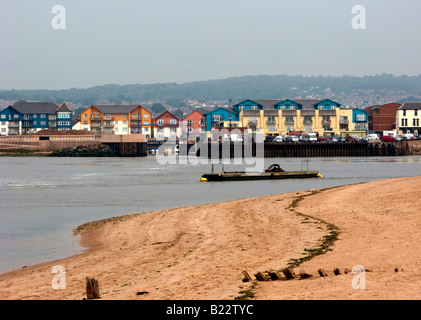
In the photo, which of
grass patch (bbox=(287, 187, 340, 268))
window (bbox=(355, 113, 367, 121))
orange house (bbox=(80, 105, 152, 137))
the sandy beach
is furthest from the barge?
orange house (bbox=(80, 105, 152, 137))

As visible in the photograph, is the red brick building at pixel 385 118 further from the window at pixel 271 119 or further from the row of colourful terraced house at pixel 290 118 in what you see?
the window at pixel 271 119

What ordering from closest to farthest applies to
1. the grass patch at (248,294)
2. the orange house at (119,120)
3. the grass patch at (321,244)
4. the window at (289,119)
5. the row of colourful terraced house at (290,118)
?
the grass patch at (248,294) < the grass patch at (321,244) < the row of colourful terraced house at (290,118) < the window at (289,119) < the orange house at (119,120)

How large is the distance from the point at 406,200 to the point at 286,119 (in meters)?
145

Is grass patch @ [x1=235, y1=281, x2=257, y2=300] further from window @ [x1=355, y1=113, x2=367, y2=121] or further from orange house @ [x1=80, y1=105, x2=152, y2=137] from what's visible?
orange house @ [x1=80, y1=105, x2=152, y2=137]

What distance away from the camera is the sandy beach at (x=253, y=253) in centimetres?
1523

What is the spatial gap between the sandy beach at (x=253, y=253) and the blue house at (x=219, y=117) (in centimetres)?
14339

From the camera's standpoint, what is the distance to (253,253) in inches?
850

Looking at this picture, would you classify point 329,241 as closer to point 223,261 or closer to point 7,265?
point 223,261

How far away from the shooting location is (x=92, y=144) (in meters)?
160

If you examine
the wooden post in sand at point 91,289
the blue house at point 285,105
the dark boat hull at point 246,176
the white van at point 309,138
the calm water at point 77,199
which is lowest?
the calm water at point 77,199

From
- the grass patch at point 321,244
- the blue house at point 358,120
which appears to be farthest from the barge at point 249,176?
the blue house at point 358,120

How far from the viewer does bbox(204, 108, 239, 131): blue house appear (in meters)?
180
